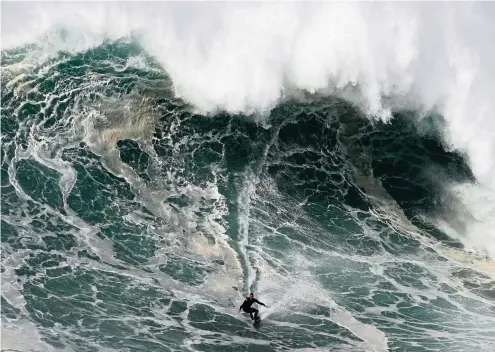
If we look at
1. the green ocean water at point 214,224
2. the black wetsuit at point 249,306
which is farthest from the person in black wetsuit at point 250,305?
the green ocean water at point 214,224

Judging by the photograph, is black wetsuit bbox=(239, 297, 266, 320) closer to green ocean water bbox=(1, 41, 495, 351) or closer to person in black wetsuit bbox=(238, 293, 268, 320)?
person in black wetsuit bbox=(238, 293, 268, 320)

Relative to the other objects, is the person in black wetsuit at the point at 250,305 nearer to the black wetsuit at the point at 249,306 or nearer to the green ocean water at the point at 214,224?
the black wetsuit at the point at 249,306

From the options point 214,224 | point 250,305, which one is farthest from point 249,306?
point 214,224

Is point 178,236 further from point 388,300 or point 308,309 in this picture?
point 388,300

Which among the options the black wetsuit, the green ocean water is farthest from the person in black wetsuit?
the green ocean water

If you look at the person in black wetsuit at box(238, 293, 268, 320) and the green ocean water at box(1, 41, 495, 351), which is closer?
the person in black wetsuit at box(238, 293, 268, 320)

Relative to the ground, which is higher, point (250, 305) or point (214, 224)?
point (214, 224)

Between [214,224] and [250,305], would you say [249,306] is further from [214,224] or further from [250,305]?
[214,224]

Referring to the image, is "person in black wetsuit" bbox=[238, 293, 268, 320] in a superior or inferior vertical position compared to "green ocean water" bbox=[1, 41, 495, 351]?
inferior
